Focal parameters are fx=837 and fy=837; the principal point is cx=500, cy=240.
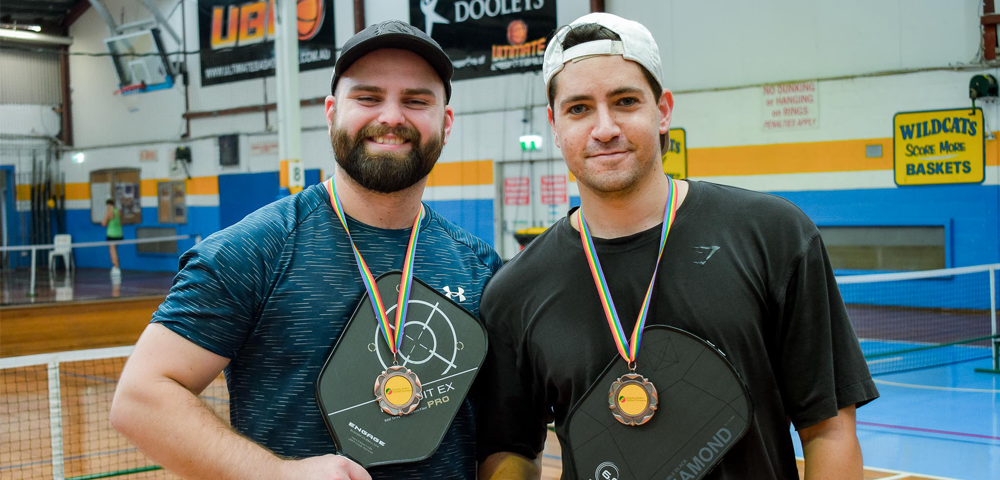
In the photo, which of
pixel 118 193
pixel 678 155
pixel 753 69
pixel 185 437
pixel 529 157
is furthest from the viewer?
pixel 118 193

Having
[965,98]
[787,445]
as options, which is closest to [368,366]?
[787,445]

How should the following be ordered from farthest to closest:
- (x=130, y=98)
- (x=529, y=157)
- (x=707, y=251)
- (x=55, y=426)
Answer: (x=130, y=98)
(x=529, y=157)
(x=55, y=426)
(x=707, y=251)

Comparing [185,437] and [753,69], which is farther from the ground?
[753,69]

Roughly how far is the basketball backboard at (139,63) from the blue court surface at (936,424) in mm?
16994

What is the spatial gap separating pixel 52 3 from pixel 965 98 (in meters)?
20.7

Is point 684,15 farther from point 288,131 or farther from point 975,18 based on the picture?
point 288,131

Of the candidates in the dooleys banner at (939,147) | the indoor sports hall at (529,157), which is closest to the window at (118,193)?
the indoor sports hall at (529,157)

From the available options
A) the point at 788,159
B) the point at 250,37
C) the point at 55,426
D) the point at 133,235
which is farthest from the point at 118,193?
the point at 55,426

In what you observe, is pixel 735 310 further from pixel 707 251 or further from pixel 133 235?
pixel 133 235

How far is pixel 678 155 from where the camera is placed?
13.1 m

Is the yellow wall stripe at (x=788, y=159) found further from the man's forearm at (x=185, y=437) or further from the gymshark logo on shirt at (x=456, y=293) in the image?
the man's forearm at (x=185, y=437)

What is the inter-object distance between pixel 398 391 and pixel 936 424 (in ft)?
18.4

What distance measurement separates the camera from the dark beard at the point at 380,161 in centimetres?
188

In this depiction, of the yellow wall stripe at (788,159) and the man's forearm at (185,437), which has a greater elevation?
the yellow wall stripe at (788,159)
